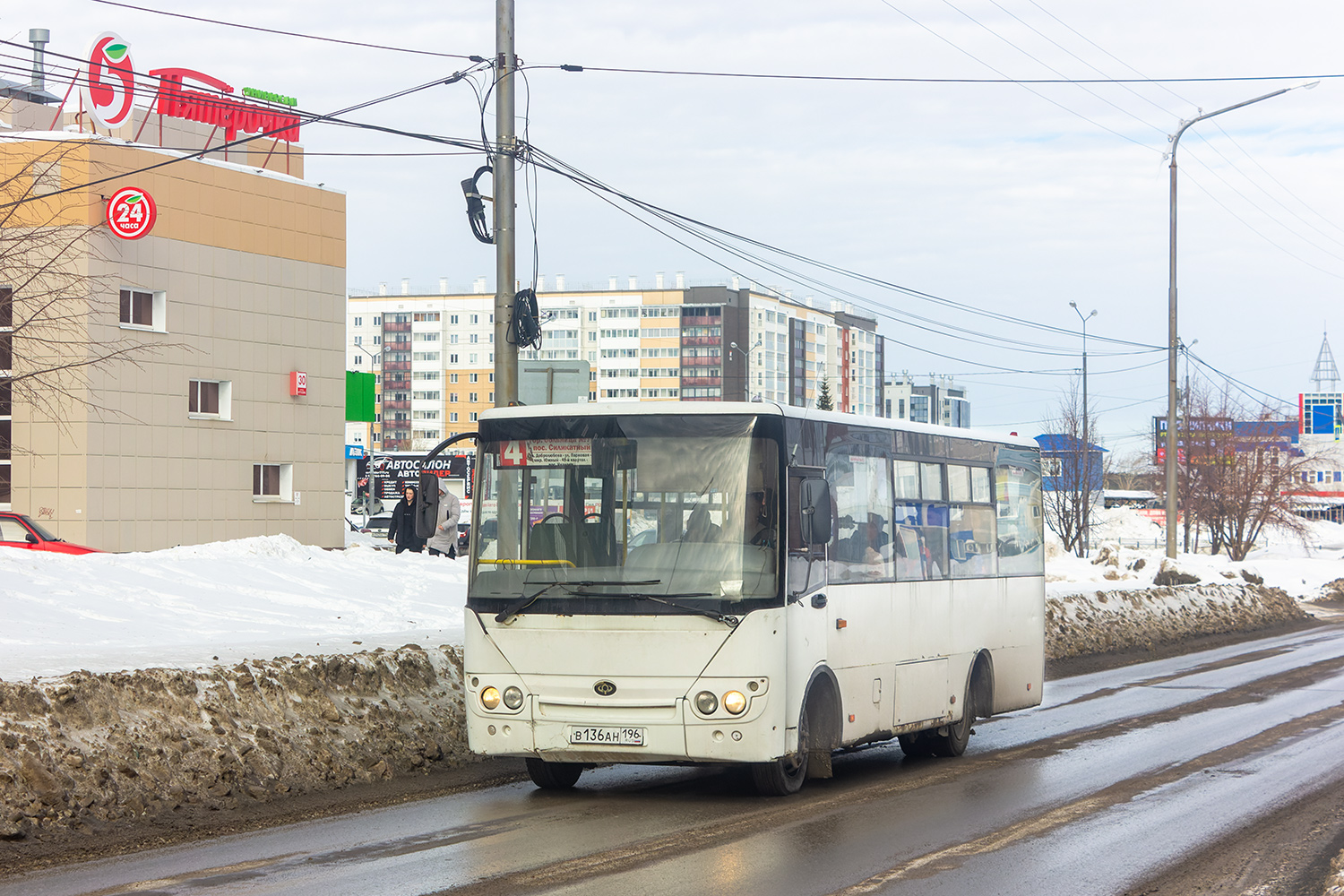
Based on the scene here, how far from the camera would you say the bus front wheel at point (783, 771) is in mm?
9906

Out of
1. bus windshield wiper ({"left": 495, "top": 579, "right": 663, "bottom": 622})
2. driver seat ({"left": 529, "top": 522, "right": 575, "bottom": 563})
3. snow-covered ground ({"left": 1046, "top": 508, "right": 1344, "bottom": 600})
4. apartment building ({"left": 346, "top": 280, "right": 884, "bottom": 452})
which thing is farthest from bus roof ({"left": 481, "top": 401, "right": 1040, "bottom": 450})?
apartment building ({"left": 346, "top": 280, "right": 884, "bottom": 452})

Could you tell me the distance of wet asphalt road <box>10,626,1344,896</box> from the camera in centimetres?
731

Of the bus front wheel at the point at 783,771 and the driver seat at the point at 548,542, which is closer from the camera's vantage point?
the driver seat at the point at 548,542

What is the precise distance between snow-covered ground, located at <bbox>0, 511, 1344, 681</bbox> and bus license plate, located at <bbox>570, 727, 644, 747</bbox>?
3.43 metres

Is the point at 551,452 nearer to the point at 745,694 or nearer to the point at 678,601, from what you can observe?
the point at 678,601

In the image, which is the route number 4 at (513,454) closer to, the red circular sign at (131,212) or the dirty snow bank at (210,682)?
the dirty snow bank at (210,682)

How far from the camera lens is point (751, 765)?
33.4 ft

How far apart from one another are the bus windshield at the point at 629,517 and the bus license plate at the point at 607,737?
2.50 feet

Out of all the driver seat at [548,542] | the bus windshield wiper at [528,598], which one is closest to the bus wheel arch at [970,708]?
the bus windshield wiper at [528,598]

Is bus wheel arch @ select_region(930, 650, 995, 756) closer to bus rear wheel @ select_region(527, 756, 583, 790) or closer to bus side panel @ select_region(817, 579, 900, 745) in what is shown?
bus side panel @ select_region(817, 579, 900, 745)

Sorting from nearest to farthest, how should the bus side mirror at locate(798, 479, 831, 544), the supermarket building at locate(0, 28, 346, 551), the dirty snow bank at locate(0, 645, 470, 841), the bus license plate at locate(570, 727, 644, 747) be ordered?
the dirty snow bank at locate(0, 645, 470, 841), the bus license plate at locate(570, 727, 644, 747), the bus side mirror at locate(798, 479, 831, 544), the supermarket building at locate(0, 28, 346, 551)

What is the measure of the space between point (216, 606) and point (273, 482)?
71.2ft

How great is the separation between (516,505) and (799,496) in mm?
1916

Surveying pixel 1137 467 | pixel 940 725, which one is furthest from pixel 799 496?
pixel 1137 467
